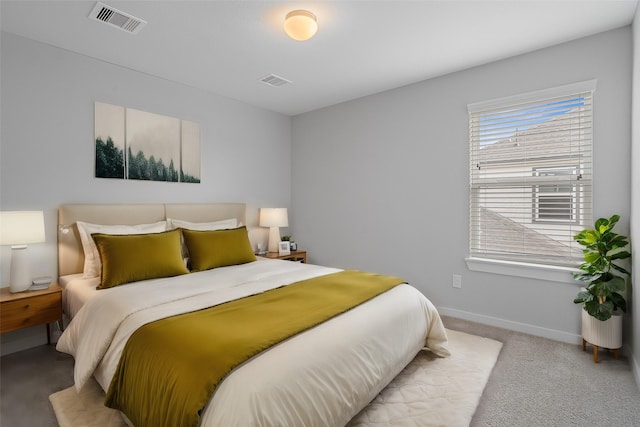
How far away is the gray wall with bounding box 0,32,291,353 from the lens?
265 centimetres

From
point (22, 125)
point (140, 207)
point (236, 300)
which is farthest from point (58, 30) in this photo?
point (236, 300)

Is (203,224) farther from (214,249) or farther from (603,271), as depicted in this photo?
(603,271)

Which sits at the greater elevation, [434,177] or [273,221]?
[434,177]

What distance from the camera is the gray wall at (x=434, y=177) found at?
2654 millimetres

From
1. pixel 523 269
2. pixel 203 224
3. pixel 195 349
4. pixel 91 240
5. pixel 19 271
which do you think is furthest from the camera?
pixel 203 224

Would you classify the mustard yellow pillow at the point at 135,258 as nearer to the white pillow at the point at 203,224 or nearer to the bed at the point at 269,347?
the bed at the point at 269,347

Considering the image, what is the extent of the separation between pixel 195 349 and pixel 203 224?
2283 mm

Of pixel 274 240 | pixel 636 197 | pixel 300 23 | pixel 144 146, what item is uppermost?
pixel 300 23

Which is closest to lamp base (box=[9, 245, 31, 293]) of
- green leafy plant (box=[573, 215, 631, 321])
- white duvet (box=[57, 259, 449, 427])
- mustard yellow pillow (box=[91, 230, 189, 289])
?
mustard yellow pillow (box=[91, 230, 189, 289])

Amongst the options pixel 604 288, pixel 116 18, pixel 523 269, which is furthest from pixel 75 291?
pixel 604 288

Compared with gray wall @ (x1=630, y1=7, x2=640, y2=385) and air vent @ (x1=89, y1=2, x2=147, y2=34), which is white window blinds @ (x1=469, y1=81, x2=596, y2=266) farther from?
air vent @ (x1=89, y1=2, x2=147, y2=34)

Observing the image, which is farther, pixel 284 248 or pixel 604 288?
pixel 284 248

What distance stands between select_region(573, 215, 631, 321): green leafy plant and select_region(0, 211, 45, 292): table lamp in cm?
417

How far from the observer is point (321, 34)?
8.70 feet
